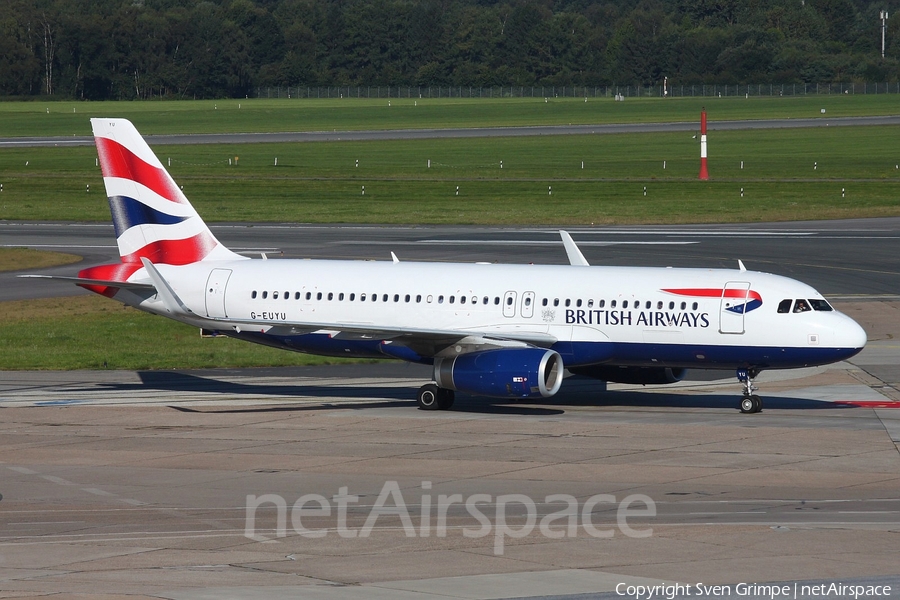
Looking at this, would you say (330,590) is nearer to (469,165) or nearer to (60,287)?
(60,287)

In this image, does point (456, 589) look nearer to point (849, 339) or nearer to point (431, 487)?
point (431, 487)

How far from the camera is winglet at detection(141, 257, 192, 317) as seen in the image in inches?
1470

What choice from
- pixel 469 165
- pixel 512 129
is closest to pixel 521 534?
pixel 469 165

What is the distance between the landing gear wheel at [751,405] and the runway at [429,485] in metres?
0.50

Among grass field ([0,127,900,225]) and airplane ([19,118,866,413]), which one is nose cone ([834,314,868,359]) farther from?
grass field ([0,127,900,225])

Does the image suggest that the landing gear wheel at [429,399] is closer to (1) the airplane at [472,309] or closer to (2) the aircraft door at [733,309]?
(1) the airplane at [472,309]

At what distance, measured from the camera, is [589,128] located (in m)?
185

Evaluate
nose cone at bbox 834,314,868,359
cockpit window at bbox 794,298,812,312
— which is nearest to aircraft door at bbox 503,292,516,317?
cockpit window at bbox 794,298,812,312

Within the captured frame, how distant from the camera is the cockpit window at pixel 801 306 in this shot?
35.8 meters

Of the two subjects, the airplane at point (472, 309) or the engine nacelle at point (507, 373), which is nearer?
the engine nacelle at point (507, 373)

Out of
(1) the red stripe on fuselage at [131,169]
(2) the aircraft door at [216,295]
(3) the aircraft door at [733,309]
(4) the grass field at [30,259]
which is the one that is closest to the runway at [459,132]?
(4) the grass field at [30,259]

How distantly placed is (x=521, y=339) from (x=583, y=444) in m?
5.79

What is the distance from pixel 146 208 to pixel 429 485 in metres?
18.3

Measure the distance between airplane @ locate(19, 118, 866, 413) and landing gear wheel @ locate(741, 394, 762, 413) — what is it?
41 mm
